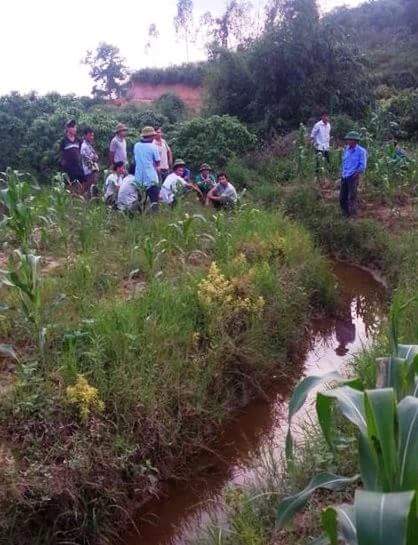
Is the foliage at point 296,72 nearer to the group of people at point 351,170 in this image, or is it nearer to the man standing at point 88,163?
the group of people at point 351,170

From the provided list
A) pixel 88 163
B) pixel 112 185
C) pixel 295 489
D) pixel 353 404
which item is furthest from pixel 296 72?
pixel 353 404

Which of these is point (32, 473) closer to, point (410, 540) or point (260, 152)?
point (410, 540)

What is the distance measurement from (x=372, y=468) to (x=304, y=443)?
1.60m

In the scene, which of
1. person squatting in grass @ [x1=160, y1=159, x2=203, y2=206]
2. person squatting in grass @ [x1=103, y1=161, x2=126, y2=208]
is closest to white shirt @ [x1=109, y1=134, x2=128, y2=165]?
person squatting in grass @ [x1=103, y1=161, x2=126, y2=208]

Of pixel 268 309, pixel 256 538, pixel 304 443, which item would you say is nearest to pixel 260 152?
pixel 268 309

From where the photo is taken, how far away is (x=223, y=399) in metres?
4.53

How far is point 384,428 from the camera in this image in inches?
75.3

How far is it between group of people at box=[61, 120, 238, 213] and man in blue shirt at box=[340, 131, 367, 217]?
182cm

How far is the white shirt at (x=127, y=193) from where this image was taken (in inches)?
289

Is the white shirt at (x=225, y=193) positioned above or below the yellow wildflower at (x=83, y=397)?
above

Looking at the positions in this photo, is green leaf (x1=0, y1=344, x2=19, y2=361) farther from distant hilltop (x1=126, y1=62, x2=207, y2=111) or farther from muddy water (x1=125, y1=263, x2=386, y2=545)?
distant hilltop (x1=126, y1=62, x2=207, y2=111)

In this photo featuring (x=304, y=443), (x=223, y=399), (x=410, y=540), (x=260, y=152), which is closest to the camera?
(x=410, y=540)

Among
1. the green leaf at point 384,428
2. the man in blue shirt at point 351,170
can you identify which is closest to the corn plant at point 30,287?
the green leaf at point 384,428

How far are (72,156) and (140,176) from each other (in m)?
1.64
